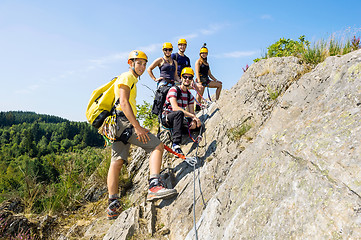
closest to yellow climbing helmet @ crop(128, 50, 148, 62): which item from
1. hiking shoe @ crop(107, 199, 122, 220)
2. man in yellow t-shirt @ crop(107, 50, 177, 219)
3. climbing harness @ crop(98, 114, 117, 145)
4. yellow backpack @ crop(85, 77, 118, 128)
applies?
man in yellow t-shirt @ crop(107, 50, 177, 219)

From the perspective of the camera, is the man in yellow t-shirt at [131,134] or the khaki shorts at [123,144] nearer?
the man in yellow t-shirt at [131,134]

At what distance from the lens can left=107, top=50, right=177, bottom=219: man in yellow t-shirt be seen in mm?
3695

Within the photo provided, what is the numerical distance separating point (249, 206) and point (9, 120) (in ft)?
724

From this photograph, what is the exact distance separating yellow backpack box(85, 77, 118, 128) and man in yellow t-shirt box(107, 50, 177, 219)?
8.9 inches

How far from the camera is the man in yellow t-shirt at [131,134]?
12.1ft

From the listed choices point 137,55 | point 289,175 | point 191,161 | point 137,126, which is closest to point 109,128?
point 137,126

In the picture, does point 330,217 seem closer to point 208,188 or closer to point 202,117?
point 208,188

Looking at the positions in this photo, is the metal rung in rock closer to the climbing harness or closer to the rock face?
the rock face

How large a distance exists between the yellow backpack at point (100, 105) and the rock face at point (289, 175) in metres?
1.82

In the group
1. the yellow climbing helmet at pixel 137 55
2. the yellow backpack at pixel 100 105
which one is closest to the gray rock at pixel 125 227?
the yellow backpack at pixel 100 105

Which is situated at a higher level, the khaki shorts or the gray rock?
the khaki shorts

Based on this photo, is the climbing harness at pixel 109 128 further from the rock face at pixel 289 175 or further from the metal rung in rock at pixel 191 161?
the metal rung in rock at pixel 191 161

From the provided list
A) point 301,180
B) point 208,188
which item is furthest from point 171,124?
point 301,180

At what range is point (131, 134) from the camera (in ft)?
12.9
